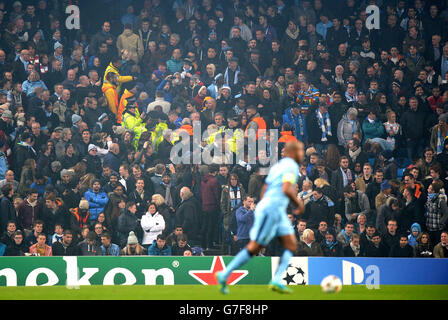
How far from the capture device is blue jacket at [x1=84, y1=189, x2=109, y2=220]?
15.4 m

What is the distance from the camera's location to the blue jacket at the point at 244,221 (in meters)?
14.7

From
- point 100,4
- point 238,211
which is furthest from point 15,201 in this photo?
point 100,4

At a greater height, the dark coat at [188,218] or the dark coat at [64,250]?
the dark coat at [188,218]

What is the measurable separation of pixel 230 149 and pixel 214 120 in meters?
1.07

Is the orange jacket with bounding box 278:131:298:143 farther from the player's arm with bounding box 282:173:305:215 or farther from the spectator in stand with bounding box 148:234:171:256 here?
the player's arm with bounding box 282:173:305:215

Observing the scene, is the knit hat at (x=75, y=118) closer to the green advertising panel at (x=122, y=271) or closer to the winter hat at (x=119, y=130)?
the winter hat at (x=119, y=130)

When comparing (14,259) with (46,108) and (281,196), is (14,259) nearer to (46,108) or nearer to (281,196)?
(46,108)

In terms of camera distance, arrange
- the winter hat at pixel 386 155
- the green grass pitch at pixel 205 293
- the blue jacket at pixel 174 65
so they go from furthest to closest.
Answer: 1. the blue jacket at pixel 174 65
2. the winter hat at pixel 386 155
3. the green grass pitch at pixel 205 293

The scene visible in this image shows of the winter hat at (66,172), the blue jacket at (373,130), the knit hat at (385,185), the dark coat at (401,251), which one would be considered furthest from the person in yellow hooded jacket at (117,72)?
the dark coat at (401,251)

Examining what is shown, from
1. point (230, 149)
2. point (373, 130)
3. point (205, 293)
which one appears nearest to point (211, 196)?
point (230, 149)

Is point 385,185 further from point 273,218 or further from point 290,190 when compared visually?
point 290,190

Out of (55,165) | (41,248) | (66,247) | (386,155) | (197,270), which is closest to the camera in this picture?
(197,270)

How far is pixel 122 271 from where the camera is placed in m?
13.6

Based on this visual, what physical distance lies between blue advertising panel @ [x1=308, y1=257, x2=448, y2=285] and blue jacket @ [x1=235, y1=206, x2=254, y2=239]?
1795 mm
